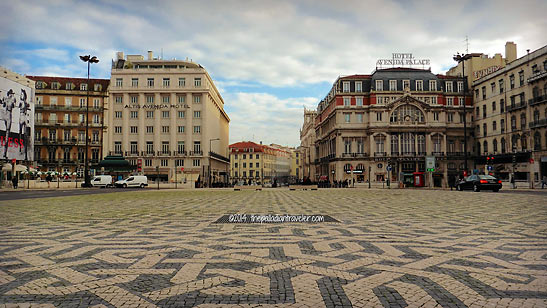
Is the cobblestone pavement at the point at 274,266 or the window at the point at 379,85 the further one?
the window at the point at 379,85

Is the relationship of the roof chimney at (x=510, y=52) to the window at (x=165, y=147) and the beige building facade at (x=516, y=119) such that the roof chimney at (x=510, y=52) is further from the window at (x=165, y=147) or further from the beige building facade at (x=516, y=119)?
the window at (x=165, y=147)

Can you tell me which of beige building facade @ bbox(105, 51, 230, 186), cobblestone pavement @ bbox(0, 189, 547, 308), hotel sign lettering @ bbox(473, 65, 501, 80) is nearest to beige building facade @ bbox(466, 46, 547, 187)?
hotel sign lettering @ bbox(473, 65, 501, 80)

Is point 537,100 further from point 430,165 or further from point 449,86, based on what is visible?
point 449,86

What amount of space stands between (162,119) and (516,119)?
179 feet

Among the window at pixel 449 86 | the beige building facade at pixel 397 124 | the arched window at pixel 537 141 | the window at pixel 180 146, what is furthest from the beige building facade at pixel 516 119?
the window at pixel 180 146

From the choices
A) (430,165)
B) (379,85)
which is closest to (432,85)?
(379,85)

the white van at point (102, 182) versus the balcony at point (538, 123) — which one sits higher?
the balcony at point (538, 123)

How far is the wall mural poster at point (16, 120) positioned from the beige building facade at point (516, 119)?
60.1 m

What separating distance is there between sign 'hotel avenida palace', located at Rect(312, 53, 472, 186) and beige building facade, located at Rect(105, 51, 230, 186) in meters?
24.4

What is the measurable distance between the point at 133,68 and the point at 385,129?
151 feet

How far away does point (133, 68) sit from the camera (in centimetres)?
6844

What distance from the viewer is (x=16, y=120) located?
52.9 metres

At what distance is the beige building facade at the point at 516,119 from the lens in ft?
153

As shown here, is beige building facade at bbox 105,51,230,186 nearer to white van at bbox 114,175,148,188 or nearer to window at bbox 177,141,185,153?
window at bbox 177,141,185,153
